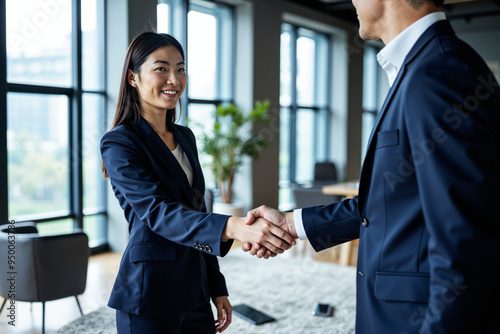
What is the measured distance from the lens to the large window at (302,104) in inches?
355

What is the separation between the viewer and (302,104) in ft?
31.8

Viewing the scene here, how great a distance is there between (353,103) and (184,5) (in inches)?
200

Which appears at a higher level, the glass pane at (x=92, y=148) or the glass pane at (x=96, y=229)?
the glass pane at (x=92, y=148)

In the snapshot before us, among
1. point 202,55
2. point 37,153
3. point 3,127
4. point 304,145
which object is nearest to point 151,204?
point 3,127

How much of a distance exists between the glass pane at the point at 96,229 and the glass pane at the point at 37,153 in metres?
0.40

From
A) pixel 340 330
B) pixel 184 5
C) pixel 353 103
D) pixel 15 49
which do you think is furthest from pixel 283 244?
pixel 353 103

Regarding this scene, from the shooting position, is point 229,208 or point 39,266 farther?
point 229,208

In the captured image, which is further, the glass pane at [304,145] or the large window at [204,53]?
the glass pane at [304,145]

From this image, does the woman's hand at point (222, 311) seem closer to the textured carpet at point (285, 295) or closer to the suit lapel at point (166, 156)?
the suit lapel at point (166, 156)

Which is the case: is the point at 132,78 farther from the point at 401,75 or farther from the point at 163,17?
the point at 163,17

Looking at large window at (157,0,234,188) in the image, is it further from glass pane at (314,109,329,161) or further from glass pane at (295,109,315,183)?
glass pane at (314,109,329,161)

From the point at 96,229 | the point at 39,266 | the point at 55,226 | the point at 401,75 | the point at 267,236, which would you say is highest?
the point at 401,75

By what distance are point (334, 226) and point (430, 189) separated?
2.27ft

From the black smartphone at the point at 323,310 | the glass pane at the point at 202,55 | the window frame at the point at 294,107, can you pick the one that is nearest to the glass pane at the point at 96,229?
the glass pane at the point at 202,55
